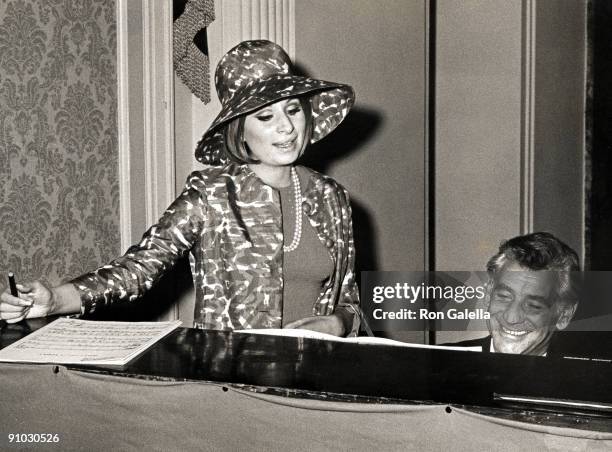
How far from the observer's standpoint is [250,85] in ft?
5.41

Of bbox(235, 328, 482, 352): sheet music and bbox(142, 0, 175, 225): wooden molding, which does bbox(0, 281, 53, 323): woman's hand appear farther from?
bbox(142, 0, 175, 225): wooden molding

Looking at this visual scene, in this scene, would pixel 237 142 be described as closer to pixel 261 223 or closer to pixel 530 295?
pixel 261 223

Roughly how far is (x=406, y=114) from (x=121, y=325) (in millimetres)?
2454

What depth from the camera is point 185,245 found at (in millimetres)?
1550

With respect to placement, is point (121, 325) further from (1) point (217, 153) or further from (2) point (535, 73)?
(2) point (535, 73)

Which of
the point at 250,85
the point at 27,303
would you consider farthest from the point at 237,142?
the point at 27,303

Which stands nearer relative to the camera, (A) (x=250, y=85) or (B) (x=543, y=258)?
(A) (x=250, y=85)

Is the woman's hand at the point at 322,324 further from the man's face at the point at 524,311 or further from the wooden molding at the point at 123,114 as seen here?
the wooden molding at the point at 123,114

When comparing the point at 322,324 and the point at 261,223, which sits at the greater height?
the point at 261,223

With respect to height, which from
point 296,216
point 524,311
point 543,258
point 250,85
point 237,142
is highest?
→ point 250,85

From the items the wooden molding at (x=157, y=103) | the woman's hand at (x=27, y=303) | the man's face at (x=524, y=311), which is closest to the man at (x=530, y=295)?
the man's face at (x=524, y=311)

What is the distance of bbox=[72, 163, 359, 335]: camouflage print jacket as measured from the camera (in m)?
1.54

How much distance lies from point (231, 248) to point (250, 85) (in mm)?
340

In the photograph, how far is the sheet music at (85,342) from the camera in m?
1.06
